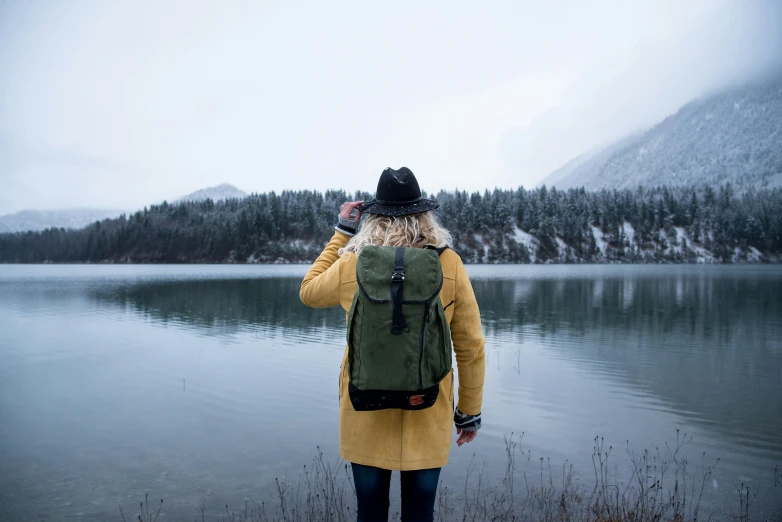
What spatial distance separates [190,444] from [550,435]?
771cm

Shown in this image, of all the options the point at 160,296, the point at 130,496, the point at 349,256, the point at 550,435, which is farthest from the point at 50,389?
the point at 160,296

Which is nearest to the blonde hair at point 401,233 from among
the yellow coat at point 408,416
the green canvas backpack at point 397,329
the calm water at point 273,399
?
the yellow coat at point 408,416

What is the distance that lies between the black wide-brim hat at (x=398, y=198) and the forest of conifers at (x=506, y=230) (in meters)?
130

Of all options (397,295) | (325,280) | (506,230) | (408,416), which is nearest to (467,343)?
(408,416)

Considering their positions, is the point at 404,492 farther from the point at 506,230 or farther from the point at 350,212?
the point at 506,230

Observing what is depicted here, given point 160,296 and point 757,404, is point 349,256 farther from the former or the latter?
point 160,296

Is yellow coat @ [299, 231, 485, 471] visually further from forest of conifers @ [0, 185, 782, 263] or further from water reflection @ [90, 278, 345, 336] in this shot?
forest of conifers @ [0, 185, 782, 263]

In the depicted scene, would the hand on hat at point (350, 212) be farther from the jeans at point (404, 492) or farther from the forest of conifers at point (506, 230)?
the forest of conifers at point (506, 230)

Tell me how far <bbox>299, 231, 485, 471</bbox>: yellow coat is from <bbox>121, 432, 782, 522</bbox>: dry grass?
3947 millimetres

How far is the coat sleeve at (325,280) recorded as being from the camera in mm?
3131

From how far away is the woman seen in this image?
9.84ft

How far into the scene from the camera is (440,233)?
3100mm

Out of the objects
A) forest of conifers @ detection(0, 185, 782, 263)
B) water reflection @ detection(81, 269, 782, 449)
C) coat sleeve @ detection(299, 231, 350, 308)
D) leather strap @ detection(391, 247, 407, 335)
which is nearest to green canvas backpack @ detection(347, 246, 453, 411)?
leather strap @ detection(391, 247, 407, 335)

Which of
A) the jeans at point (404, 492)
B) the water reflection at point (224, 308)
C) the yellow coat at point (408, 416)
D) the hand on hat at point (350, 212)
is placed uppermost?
the hand on hat at point (350, 212)
